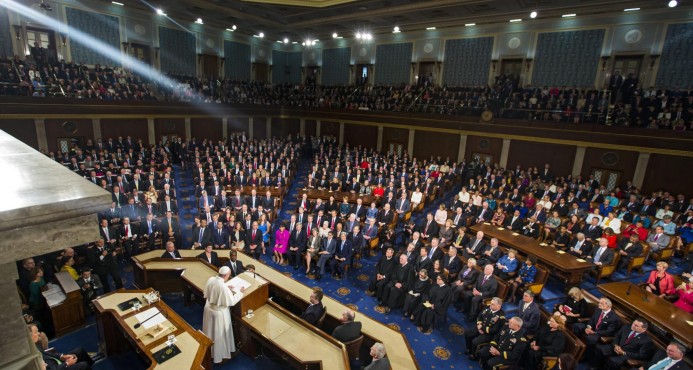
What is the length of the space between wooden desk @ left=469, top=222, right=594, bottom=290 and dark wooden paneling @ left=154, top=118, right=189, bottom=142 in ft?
61.8

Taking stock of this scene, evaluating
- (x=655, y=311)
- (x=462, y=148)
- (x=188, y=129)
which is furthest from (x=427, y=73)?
(x=655, y=311)

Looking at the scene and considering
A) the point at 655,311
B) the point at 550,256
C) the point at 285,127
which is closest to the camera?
the point at 655,311

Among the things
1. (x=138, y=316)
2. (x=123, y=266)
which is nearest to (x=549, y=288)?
(x=138, y=316)

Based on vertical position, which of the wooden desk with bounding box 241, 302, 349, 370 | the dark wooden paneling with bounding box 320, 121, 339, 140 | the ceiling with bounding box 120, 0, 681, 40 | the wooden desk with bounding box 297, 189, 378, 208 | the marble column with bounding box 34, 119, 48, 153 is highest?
the ceiling with bounding box 120, 0, 681, 40

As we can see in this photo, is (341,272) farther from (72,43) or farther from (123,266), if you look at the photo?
(72,43)

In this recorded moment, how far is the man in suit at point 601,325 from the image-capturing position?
598cm

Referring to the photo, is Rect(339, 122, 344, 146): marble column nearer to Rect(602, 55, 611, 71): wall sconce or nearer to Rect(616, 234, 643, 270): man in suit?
Rect(602, 55, 611, 71): wall sconce

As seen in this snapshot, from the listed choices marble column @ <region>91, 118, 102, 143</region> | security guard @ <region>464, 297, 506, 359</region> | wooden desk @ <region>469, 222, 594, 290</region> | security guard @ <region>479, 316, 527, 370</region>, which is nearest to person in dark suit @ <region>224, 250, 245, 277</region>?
security guard @ <region>464, 297, 506, 359</region>

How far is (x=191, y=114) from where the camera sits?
72.1 ft

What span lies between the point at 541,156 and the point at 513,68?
21.7 ft

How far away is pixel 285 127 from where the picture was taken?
1099 inches

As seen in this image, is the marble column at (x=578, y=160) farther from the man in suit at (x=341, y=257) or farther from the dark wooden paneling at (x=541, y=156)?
the man in suit at (x=341, y=257)

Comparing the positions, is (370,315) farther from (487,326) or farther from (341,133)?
(341,133)

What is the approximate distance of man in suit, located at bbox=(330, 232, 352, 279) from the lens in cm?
883
